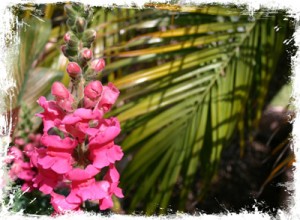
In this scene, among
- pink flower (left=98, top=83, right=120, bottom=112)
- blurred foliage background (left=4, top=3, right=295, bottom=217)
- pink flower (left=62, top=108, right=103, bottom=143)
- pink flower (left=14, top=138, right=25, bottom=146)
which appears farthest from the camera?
blurred foliage background (left=4, top=3, right=295, bottom=217)

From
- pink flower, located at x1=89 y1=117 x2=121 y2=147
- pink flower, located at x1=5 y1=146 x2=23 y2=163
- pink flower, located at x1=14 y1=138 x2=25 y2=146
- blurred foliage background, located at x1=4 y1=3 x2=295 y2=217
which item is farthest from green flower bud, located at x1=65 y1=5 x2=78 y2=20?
blurred foliage background, located at x1=4 y1=3 x2=295 y2=217

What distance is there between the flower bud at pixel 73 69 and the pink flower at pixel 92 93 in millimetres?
31

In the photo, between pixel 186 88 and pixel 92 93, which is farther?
pixel 186 88

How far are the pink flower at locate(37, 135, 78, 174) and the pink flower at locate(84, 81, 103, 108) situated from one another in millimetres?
75

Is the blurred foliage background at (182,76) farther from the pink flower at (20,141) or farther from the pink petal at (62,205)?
the pink petal at (62,205)

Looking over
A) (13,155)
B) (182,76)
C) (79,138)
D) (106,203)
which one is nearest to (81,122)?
(79,138)

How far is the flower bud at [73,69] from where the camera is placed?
86 cm

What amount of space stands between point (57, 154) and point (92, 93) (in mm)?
125

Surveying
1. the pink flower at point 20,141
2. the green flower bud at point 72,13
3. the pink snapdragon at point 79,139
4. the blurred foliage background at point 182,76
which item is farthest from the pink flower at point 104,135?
Result: the blurred foliage background at point 182,76

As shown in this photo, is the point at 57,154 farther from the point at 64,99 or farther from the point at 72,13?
the point at 72,13

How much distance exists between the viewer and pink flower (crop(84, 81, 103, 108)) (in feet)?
2.90

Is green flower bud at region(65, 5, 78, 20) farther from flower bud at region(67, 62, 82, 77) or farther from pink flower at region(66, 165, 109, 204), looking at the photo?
pink flower at region(66, 165, 109, 204)

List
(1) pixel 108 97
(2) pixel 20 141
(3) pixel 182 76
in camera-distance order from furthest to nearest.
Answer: (3) pixel 182 76 < (2) pixel 20 141 < (1) pixel 108 97

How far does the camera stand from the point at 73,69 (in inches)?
34.0
